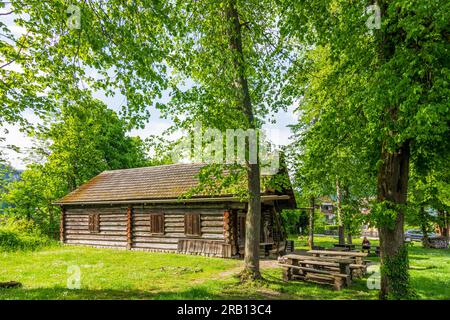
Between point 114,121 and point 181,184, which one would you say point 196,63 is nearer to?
point 114,121

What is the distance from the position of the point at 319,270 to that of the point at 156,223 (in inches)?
446

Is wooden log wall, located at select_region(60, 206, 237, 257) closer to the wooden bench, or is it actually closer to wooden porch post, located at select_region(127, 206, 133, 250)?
wooden porch post, located at select_region(127, 206, 133, 250)

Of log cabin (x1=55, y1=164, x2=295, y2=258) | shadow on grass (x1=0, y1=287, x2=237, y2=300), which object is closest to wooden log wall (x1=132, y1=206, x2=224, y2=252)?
log cabin (x1=55, y1=164, x2=295, y2=258)

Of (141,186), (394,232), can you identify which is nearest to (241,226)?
(141,186)

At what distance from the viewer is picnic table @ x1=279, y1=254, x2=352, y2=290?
9750 millimetres

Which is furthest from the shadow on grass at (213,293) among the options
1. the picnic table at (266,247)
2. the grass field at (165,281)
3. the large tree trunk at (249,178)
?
the picnic table at (266,247)

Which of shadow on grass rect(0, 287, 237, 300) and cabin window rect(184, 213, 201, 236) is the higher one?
cabin window rect(184, 213, 201, 236)

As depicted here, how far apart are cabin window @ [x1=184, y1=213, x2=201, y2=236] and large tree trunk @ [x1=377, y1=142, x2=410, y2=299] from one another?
11173 millimetres

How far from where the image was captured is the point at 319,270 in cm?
1027

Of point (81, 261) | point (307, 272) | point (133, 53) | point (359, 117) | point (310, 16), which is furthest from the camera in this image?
point (81, 261)

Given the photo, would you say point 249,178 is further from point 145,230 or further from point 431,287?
point 145,230
